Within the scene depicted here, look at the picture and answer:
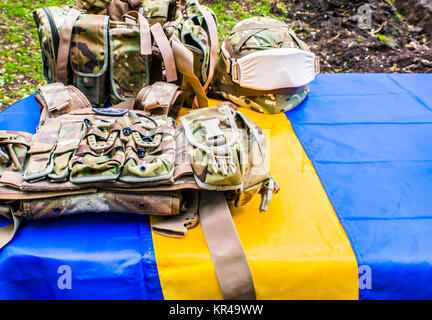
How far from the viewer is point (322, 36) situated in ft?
14.0

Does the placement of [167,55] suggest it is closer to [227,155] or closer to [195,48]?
[195,48]

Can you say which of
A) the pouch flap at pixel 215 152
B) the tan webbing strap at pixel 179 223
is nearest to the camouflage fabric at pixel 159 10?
the pouch flap at pixel 215 152

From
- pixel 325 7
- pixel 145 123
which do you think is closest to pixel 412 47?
pixel 325 7

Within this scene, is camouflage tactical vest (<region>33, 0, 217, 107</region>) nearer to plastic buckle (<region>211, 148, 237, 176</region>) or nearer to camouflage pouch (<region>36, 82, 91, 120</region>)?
camouflage pouch (<region>36, 82, 91, 120</region>)

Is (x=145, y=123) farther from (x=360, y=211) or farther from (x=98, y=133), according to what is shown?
(x=360, y=211)

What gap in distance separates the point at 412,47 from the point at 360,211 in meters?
3.50

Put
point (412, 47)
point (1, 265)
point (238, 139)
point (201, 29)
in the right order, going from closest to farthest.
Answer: point (1, 265), point (238, 139), point (201, 29), point (412, 47)

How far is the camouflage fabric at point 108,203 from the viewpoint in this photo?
51.2 inches

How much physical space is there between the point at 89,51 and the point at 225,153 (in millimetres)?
1154

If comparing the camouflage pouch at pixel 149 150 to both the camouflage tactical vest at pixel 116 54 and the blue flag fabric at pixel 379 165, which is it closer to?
the camouflage tactical vest at pixel 116 54

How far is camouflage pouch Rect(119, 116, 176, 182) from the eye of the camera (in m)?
1.27

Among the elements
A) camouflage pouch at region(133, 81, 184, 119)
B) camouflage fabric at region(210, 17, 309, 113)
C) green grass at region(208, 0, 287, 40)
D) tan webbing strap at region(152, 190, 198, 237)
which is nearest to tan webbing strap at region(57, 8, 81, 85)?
camouflage pouch at region(133, 81, 184, 119)

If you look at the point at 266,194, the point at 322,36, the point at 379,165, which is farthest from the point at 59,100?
the point at 322,36

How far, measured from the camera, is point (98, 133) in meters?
1.42
